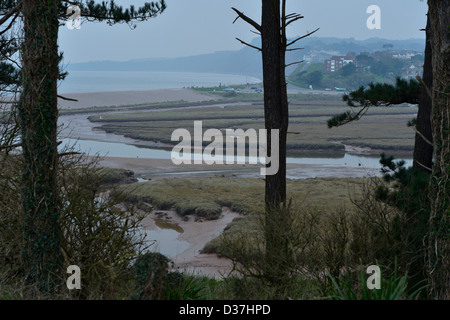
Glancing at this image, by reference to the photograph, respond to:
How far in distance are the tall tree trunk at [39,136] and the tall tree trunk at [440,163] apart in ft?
14.9

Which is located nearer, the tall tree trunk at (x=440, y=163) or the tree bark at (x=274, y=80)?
the tall tree trunk at (x=440, y=163)

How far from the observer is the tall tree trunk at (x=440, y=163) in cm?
639

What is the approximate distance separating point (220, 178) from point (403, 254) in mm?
30756

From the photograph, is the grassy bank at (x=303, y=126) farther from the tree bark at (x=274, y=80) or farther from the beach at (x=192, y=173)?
the tree bark at (x=274, y=80)

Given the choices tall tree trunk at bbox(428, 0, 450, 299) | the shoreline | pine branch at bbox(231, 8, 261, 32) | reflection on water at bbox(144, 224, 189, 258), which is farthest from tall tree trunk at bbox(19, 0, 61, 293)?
reflection on water at bbox(144, 224, 189, 258)

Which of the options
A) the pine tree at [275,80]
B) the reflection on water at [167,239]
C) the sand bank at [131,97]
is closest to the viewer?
the pine tree at [275,80]

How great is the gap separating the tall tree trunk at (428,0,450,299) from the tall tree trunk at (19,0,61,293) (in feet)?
14.9

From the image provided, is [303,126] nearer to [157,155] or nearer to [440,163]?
[157,155]

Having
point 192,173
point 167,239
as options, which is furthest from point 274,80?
point 192,173

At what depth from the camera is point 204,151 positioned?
54438 millimetres

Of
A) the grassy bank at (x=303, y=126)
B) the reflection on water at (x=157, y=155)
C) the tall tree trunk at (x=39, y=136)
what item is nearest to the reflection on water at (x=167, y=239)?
the tall tree trunk at (x=39, y=136)

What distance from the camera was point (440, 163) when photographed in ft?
21.2

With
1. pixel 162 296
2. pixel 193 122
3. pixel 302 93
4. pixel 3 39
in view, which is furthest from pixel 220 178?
pixel 302 93

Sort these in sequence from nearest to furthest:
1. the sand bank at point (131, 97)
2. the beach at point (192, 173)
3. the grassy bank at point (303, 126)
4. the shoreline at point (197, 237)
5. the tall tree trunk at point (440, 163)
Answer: the tall tree trunk at point (440, 163) < the shoreline at point (197, 237) < the beach at point (192, 173) < the grassy bank at point (303, 126) < the sand bank at point (131, 97)
